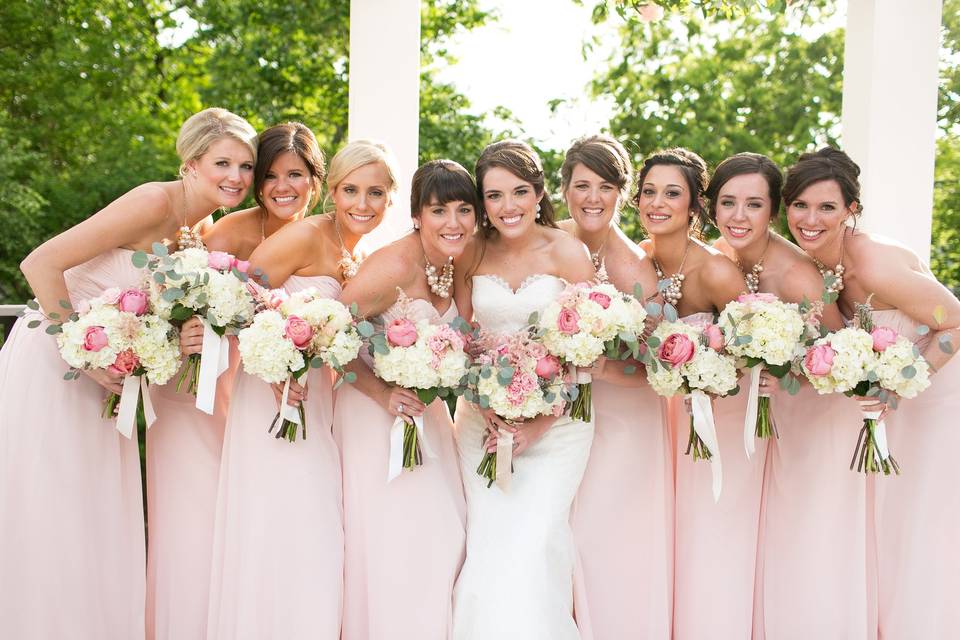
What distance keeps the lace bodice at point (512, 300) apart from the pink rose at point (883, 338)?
1.52 metres

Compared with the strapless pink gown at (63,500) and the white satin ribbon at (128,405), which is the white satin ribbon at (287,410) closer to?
the white satin ribbon at (128,405)

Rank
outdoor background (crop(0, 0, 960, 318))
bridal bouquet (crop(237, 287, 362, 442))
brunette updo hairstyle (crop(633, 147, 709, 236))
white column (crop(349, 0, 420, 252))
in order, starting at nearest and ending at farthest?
bridal bouquet (crop(237, 287, 362, 442)) → brunette updo hairstyle (crop(633, 147, 709, 236)) → white column (crop(349, 0, 420, 252)) → outdoor background (crop(0, 0, 960, 318))

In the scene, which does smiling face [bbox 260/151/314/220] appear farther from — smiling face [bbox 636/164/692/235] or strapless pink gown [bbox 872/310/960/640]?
strapless pink gown [bbox 872/310/960/640]

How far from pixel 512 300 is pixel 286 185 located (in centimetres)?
143

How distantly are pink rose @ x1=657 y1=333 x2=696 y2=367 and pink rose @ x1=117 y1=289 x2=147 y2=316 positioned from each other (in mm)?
2422

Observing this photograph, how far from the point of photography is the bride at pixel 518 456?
428 cm

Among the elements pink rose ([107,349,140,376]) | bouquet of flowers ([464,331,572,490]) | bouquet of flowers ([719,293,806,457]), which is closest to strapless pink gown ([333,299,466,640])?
bouquet of flowers ([464,331,572,490])

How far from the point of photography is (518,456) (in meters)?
4.55

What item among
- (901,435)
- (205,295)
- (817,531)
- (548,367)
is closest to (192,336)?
(205,295)

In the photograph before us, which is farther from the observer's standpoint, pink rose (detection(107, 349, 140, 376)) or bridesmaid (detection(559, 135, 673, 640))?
bridesmaid (detection(559, 135, 673, 640))

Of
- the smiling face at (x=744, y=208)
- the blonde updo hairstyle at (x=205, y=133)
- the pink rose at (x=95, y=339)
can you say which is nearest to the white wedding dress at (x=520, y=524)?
the smiling face at (x=744, y=208)

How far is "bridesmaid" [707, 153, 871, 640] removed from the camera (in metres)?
4.59

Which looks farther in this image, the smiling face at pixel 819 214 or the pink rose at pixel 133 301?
the smiling face at pixel 819 214

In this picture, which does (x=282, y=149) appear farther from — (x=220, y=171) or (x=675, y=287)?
(x=675, y=287)
